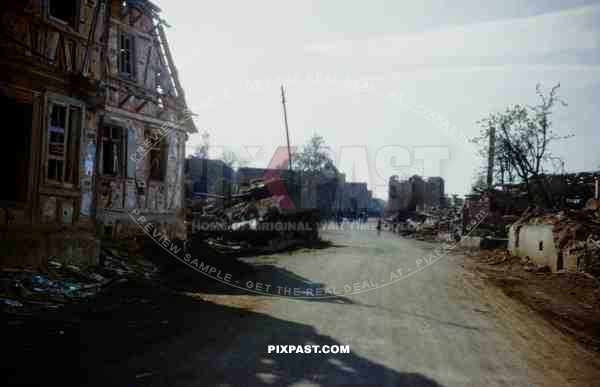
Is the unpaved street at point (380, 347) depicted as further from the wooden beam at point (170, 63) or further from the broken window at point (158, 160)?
the wooden beam at point (170, 63)

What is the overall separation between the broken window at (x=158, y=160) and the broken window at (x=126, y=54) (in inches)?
102

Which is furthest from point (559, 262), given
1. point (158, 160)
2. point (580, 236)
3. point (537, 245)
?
point (158, 160)

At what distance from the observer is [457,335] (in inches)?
275

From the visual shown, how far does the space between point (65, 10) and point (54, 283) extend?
639 cm

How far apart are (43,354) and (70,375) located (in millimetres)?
861

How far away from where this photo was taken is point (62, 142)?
408 inches

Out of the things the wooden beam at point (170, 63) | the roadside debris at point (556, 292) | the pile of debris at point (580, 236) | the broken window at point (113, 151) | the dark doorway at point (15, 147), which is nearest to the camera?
the roadside debris at point (556, 292)

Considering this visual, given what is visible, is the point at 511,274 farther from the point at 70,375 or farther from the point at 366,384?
the point at 70,375

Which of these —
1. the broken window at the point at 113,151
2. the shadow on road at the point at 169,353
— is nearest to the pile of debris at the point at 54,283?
the shadow on road at the point at 169,353

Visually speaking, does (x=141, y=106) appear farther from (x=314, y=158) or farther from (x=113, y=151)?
(x=314, y=158)

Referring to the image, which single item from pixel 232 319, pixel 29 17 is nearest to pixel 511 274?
pixel 232 319

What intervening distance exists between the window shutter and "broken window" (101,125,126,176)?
0.18 meters

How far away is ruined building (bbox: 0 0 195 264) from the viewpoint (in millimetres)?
9091

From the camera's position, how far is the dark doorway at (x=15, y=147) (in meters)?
9.42
